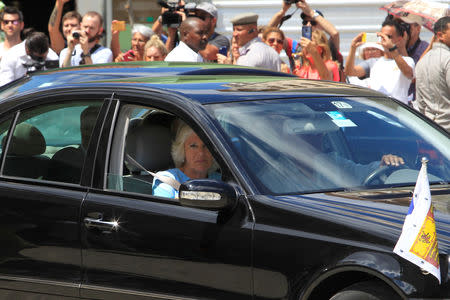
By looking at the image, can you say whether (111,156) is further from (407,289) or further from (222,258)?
(407,289)

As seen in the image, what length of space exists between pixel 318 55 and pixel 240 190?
5453 mm

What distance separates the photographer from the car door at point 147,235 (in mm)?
3924

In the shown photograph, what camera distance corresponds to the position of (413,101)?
31.7 ft

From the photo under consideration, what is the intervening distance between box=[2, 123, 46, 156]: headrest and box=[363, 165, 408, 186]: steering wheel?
5.69ft

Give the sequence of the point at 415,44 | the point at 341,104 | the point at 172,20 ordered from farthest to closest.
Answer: the point at 172,20
the point at 415,44
the point at 341,104

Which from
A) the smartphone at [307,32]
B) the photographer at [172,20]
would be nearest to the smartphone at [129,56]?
the photographer at [172,20]

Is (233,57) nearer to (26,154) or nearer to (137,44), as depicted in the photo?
(137,44)

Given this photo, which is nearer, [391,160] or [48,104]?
[391,160]

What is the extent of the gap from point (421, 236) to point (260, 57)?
234 inches

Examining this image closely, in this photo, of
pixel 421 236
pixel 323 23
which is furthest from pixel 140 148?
pixel 323 23

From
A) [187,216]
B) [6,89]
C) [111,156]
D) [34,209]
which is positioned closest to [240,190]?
[187,216]

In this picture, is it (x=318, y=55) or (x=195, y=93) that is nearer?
(x=195, y=93)

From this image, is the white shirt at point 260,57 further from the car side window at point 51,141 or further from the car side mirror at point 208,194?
the car side mirror at point 208,194

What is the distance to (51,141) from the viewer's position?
5.05 meters
